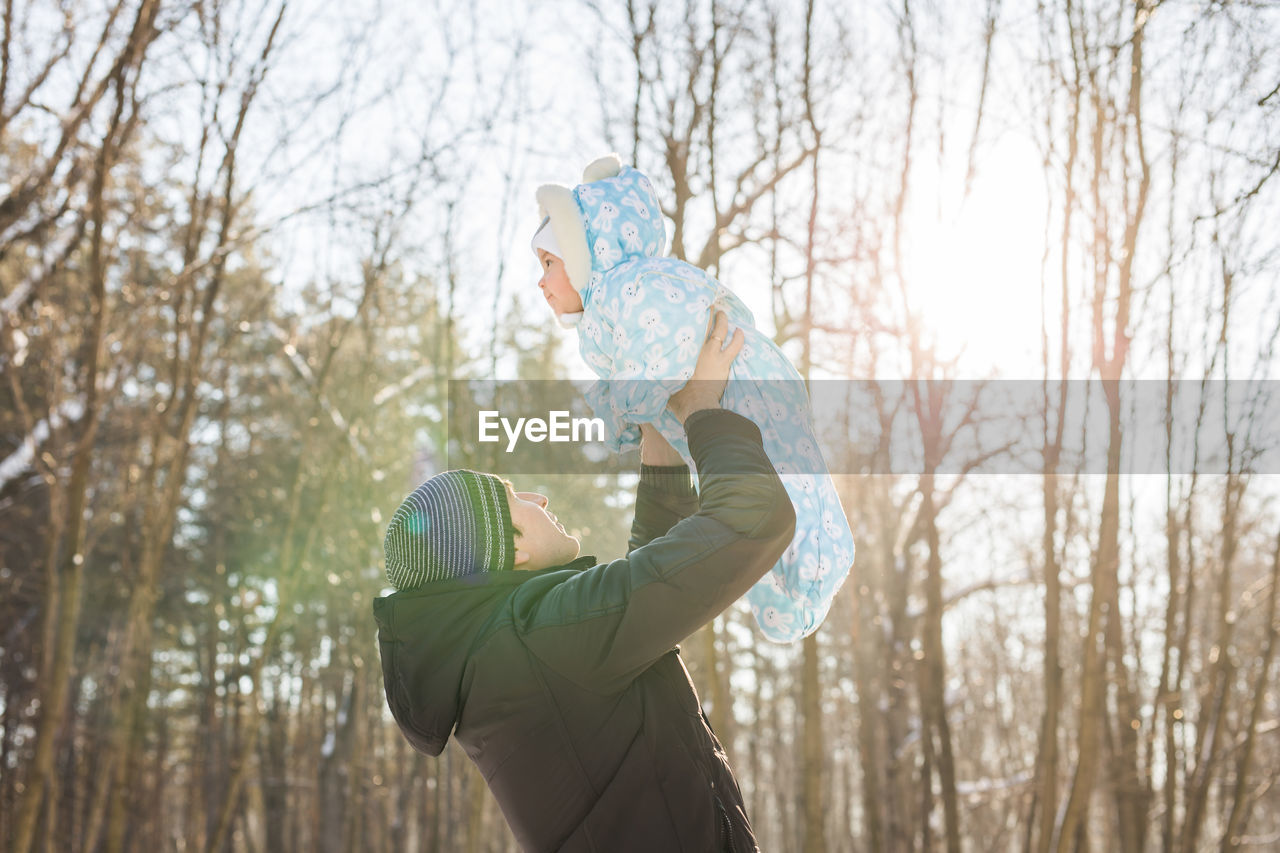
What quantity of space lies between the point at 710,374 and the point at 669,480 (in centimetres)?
29

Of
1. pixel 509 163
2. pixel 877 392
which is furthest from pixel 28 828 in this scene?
pixel 877 392

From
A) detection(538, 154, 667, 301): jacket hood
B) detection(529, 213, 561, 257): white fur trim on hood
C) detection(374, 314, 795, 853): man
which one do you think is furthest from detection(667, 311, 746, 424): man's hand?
detection(529, 213, 561, 257): white fur trim on hood

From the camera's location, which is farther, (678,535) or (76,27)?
(76,27)

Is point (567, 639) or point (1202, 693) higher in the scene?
point (567, 639)

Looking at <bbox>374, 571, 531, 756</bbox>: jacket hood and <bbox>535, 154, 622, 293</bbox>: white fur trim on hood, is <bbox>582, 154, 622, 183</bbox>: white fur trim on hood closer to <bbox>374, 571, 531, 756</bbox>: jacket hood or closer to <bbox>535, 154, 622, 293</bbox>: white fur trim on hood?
<bbox>535, 154, 622, 293</bbox>: white fur trim on hood

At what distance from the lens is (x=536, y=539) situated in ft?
4.84

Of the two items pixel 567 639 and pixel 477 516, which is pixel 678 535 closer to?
pixel 567 639

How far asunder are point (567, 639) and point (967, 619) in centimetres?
1790

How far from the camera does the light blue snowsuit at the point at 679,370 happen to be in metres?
1.44

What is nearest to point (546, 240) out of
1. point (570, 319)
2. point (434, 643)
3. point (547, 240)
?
point (547, 240)

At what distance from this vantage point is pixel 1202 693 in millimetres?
6523

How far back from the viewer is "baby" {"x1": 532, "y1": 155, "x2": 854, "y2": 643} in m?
1.45

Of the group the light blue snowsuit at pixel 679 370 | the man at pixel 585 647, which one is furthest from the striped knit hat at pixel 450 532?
the light blue snowsuit at pixel 679 370

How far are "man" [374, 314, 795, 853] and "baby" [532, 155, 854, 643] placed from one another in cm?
9
